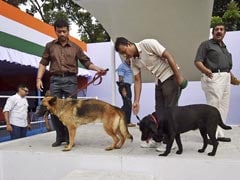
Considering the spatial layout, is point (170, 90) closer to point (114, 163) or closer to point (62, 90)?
point (114, 163)

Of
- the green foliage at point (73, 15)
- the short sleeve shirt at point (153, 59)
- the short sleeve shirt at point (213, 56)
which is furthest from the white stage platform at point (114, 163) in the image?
the green foliage at point (73, 15)

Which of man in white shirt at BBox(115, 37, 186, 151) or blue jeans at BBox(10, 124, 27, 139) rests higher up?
man in white shirt at BBox(115, 37, 186, 151)

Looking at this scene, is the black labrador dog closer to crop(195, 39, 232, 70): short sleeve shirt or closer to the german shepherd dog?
the german shepherd dog

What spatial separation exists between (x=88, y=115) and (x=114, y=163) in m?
0.72

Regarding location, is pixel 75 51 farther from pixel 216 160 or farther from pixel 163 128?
pixel 216 160

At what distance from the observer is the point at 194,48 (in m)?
6.47

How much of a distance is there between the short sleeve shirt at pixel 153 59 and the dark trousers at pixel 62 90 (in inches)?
34.6

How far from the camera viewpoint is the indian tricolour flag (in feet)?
25.3

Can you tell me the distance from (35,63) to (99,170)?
20.3 ft

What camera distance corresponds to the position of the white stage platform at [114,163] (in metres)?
2.89

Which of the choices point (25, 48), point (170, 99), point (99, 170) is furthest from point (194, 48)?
point (25, 48)

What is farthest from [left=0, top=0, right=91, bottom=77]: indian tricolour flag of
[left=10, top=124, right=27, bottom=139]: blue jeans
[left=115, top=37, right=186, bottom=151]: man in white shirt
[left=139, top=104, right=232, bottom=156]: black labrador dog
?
[left=139, top=104, right=232, bottom=156]: black labrador dog

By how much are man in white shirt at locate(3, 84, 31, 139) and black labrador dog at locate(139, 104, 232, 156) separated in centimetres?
309

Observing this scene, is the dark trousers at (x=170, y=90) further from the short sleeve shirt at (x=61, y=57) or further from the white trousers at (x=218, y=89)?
the short sleeve shirt at (x=61, y=57)
